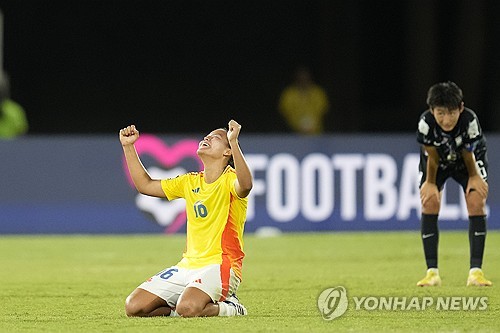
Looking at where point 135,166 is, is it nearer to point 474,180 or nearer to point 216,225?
point 216,225

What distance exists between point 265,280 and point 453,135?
7.69 feet

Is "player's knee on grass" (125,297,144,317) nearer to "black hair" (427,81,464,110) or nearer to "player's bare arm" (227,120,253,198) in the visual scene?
A: "player's bare arm" (227,120,253,198)

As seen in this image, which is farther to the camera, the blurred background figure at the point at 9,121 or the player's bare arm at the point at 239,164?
the blurred background figure at the point at 9,121

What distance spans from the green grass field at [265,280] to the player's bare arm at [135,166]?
3.08 ft

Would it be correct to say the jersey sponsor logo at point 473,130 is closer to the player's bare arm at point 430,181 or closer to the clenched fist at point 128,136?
the player's bare arm at point 430,181

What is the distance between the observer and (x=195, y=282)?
→ 895 cm

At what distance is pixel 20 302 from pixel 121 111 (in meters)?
15.6

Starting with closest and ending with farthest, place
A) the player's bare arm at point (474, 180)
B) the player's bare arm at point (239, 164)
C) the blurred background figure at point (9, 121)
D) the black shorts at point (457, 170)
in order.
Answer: the player's bare arm at point (239, 164)
the player's bare arm at point (474, 180)
the black shorts at point (457, 170)
the blurred background figure at point (9, 121)

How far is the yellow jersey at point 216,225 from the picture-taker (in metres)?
9.13

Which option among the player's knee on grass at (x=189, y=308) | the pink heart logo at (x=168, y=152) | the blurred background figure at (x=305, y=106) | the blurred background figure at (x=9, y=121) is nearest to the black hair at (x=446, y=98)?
the player's knee on grass at (x=189, y=308)

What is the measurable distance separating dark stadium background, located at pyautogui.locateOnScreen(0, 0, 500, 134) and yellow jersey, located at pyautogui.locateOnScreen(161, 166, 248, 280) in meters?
15.7

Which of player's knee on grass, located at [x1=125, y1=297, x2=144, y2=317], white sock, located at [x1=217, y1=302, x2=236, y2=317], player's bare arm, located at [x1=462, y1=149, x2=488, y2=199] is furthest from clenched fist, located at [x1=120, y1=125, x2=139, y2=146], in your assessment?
player's bare arm, located at [x1=462, y1=149, x2=488, y2=199]

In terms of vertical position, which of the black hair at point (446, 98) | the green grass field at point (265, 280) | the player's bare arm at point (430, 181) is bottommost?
the green grass field at point (265, 280)
